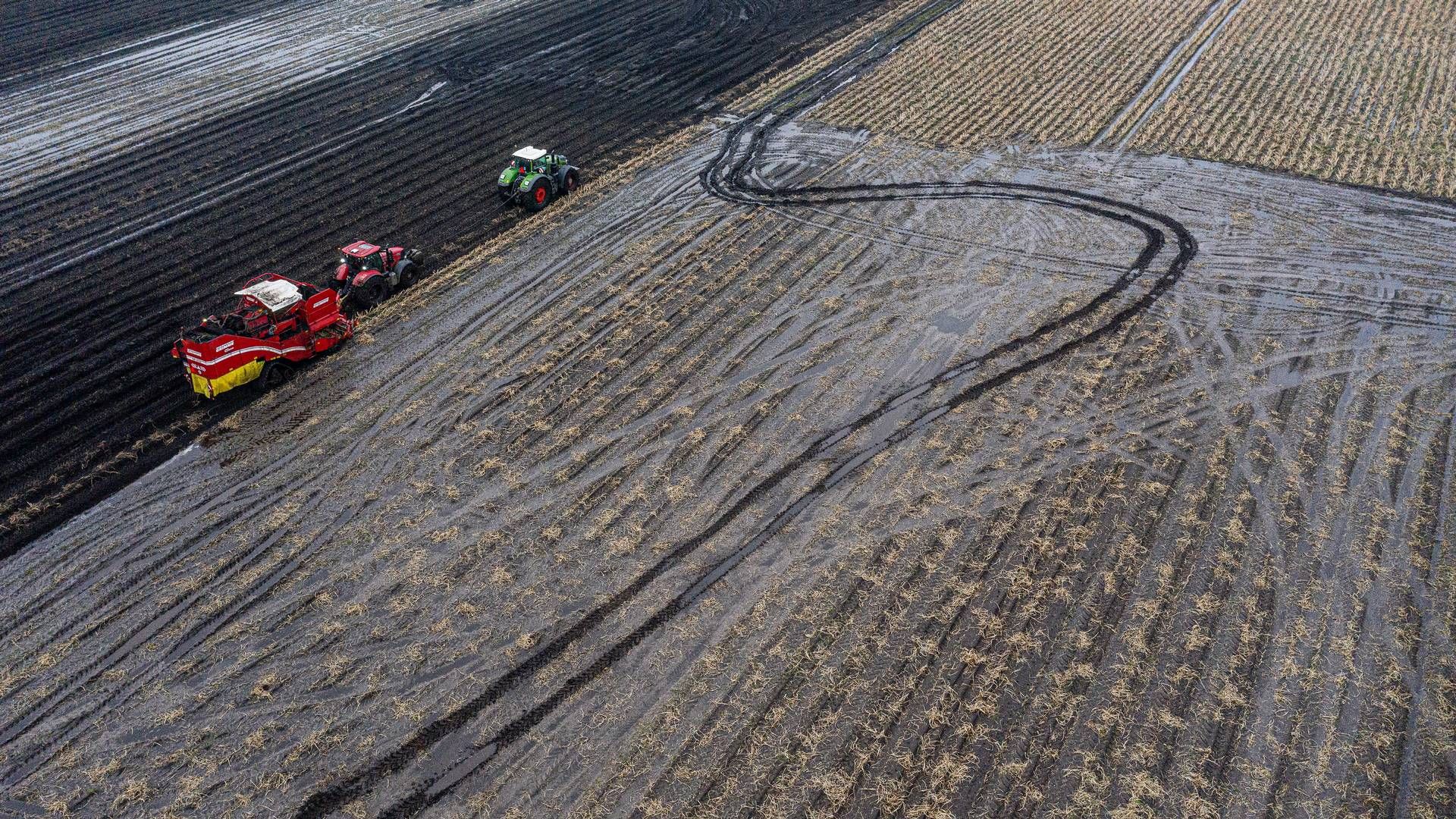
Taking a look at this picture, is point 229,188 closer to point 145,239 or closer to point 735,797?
point 145,239

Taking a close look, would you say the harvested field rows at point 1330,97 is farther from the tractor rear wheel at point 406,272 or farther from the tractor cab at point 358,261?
the tractor cab at point 358,261

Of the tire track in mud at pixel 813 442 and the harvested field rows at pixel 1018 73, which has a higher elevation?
the harvested field rows at pixel 1018 73

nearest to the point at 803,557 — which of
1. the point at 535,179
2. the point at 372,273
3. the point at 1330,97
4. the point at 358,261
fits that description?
the point at 372,273

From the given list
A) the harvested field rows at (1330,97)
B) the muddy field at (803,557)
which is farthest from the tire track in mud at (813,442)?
the harvested field rows at (1330,97)

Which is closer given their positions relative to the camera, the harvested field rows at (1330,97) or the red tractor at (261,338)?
the red tractor at (261,338)

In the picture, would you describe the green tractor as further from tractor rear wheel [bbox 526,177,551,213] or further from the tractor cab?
the tractor cab

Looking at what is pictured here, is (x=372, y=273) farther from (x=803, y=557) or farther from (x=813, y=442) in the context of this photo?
(x=803, y=557)
